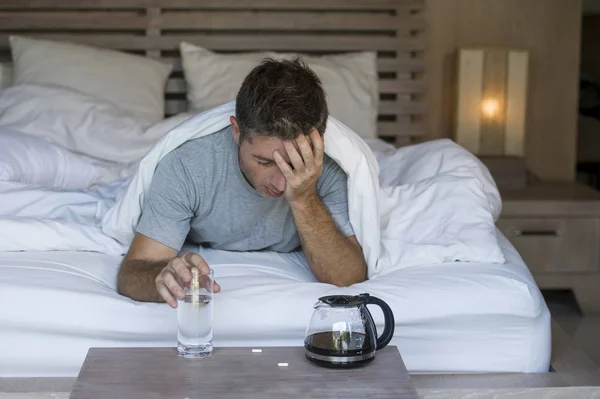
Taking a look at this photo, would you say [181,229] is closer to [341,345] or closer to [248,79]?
[248,79]

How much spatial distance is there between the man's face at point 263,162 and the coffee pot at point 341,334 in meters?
0.40

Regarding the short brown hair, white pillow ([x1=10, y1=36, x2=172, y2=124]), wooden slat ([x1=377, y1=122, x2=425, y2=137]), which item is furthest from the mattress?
wooden slat ([x1=377, y1=122, x2=425, y2=137])

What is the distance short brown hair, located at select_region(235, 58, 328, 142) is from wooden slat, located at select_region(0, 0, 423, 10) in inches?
74.0

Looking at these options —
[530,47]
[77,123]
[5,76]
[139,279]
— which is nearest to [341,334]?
[139,279]

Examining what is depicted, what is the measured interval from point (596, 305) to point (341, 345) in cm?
215

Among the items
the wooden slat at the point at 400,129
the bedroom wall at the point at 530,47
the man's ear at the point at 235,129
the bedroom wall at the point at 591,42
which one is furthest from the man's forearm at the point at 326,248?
the bedroom wall at the point at 591,42

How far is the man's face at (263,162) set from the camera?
1.95 meters

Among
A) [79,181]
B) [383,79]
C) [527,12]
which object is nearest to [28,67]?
[79,181]

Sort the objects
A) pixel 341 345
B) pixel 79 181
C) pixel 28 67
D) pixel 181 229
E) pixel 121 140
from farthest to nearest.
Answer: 1. pixel 28 67
2. pixel 121 140
3. pixel 79 181
4. pixel 181 229
5. pixel 341 345

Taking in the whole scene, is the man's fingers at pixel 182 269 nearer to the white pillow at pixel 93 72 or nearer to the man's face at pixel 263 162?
the man's face at pixel 263 162

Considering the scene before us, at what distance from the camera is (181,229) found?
7.02 feet

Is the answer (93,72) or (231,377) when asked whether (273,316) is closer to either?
(231,377)

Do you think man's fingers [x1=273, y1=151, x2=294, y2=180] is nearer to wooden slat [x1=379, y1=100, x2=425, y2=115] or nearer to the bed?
the bed

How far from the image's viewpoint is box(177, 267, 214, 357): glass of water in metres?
1.69
